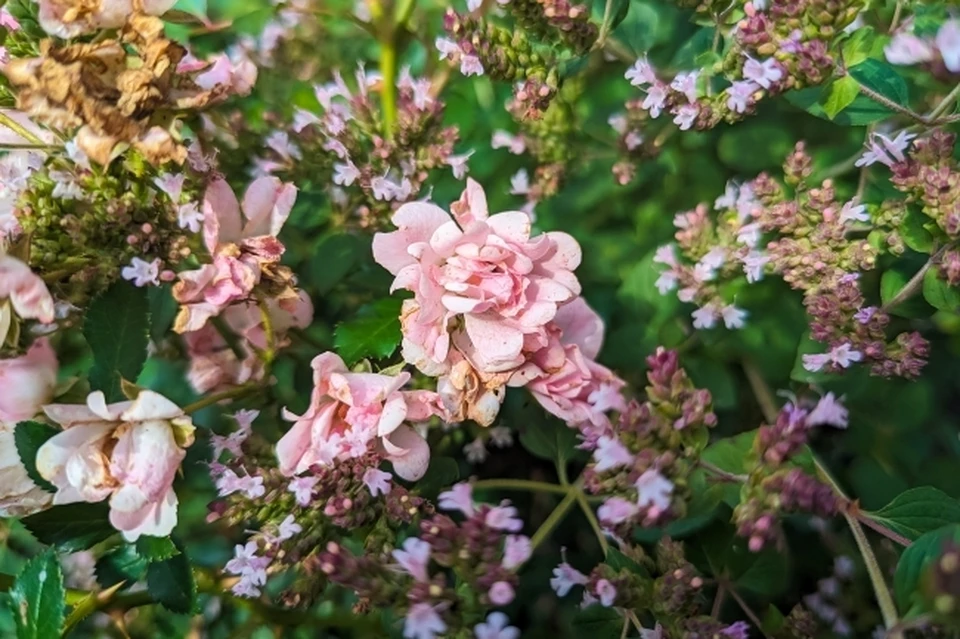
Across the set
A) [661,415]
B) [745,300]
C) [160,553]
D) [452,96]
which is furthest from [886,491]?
[160,553]

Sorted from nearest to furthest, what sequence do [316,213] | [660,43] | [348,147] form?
[348,147] < [316,213] < [660,43]

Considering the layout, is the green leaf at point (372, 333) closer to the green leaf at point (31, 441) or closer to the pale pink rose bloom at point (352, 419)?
the pale pink rose bloom at point (352, 419)

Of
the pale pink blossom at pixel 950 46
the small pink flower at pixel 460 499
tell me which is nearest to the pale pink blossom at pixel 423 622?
the small pink flower at pixel 460 499

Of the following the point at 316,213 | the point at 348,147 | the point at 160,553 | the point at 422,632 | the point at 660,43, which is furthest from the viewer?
the point at 660,43

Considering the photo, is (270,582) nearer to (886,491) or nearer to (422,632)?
(422,632)

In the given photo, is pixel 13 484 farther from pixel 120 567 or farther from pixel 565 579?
pixel 565 579
